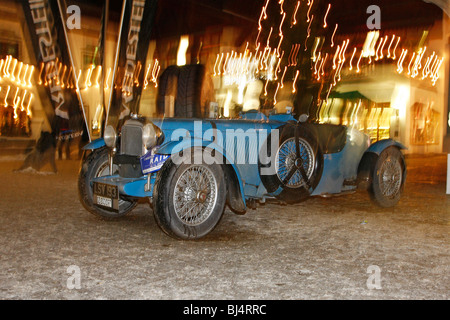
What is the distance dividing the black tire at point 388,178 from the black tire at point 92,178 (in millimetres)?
3388

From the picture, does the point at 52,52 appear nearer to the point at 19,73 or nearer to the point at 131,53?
the point at 131,53

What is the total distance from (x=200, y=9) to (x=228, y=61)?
3041 mm

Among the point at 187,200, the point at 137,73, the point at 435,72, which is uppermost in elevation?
the point at 435,72

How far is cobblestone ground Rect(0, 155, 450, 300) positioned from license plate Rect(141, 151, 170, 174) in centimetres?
71

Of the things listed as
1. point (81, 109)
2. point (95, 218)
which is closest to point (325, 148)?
point (95, 218)

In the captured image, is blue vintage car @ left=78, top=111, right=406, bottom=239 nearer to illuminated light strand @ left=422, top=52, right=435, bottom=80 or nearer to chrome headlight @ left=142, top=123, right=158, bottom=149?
chrome headlight @ left=142, top=123, right=158, bottom=149

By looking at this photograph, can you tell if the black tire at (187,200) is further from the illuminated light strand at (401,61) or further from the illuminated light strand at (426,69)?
the illuminated light strand at (426,69)

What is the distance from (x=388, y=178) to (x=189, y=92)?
3.18 meters

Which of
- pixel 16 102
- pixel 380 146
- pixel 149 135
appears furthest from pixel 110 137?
pixel 16 102

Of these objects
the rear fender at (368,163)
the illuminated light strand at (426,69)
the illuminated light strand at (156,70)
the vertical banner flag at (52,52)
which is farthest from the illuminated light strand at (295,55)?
the rear fender at (368,163)

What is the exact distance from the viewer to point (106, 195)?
14.6ft

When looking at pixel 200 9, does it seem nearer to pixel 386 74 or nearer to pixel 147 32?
pixel 386 74

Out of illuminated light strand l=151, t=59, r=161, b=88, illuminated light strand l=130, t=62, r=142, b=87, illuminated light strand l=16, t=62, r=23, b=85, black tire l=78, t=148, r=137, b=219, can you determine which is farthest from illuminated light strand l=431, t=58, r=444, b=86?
black tire l=78, t=148, r=137, b=219

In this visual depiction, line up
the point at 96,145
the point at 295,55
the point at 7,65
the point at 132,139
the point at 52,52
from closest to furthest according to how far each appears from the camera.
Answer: the point at 132,139 < the point at 96,145 < the point at 52,52 < the point at 7,65 < the point at 295,55
